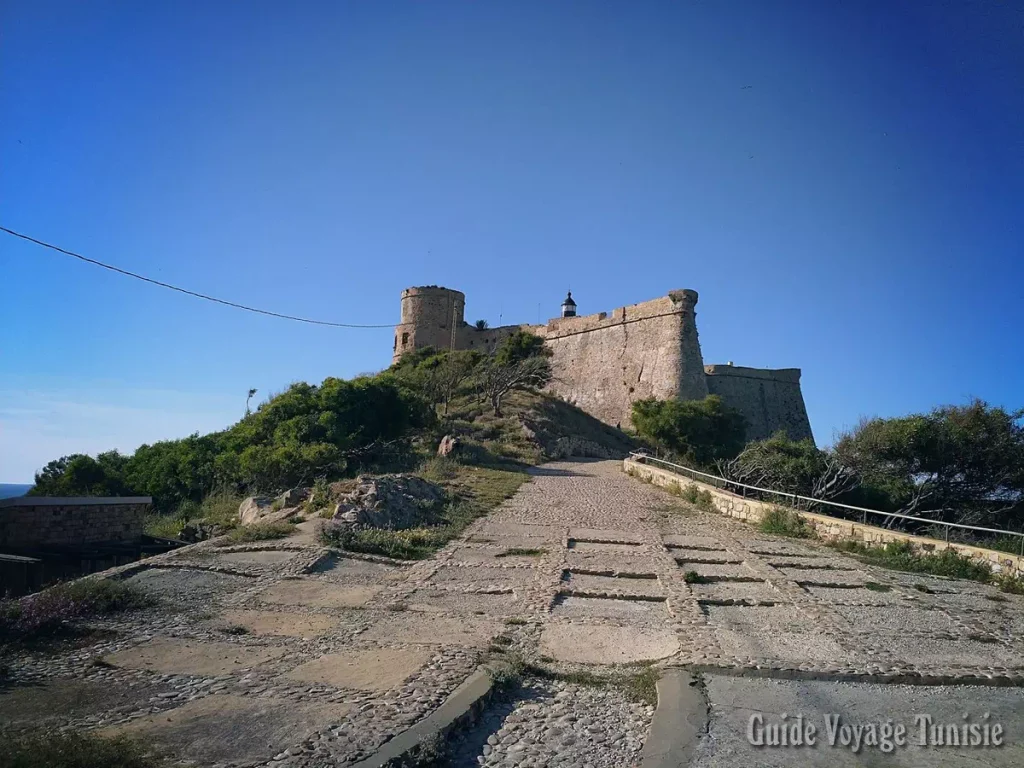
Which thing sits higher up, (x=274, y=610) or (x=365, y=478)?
(x=365, y=478)

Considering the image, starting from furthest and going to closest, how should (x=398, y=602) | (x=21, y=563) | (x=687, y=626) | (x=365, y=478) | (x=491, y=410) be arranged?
(x=491, y=410) → (x=365, y=478) → (x=21, y=563) → (x=398, y=602) → (x=687, y=626)

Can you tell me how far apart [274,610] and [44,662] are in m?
1.94

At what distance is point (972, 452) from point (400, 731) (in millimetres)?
16433

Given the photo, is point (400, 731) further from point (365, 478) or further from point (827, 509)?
point (827, 509)

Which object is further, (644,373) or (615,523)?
(644,373)

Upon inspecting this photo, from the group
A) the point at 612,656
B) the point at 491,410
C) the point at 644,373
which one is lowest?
the point at 612,656

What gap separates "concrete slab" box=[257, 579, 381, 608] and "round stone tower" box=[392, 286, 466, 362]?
129 feet

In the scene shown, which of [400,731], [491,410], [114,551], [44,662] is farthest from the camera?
[491,410]

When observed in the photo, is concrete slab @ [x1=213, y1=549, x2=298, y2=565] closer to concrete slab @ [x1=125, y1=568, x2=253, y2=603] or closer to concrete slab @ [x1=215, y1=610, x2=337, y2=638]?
concrete slab @ [x1=125, y1=568, x2=253, y2=603]

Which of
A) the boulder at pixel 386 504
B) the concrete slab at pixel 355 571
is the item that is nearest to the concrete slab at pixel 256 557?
the concrete slab at pixel 355 571

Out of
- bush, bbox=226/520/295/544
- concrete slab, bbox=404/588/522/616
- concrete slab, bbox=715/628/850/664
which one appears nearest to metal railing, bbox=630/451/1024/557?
concrete slab, bbox=715/628/850/664

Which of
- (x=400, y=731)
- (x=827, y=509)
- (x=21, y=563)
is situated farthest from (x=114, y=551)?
(x=827, y=509)

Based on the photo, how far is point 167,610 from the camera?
6.16 metres

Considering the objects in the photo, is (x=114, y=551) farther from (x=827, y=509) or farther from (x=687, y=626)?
(x=827, y=509)
